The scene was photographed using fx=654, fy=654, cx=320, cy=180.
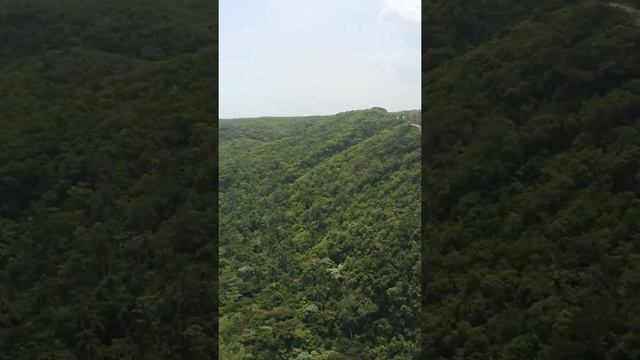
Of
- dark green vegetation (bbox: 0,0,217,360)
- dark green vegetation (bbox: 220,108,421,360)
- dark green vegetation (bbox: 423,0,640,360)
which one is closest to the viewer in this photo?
dark green vegetation (bbox: 423,0,640,360)

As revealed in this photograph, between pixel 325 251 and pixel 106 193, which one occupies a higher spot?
pixel 106 193

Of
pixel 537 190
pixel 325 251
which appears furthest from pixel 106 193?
pixel 537 190

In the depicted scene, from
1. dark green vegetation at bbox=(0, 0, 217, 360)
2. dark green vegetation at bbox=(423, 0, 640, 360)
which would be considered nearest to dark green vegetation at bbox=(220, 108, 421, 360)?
dark green vegetation at bbox=(423, 0, 640, 360)

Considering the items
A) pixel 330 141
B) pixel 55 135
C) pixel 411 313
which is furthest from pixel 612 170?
pixel 55 135

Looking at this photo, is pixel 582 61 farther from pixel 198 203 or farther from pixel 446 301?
pixel 198 203

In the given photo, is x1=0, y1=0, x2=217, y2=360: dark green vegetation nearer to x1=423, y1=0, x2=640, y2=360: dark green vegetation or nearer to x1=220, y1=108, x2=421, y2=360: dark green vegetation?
x1=220, y1=108, x2=421, y2=360: dark green vegetation

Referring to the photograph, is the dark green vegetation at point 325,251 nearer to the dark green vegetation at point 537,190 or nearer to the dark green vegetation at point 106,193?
the dark green vegetation at point 537,190

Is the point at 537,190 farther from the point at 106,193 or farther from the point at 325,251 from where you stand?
the point at 106,193
